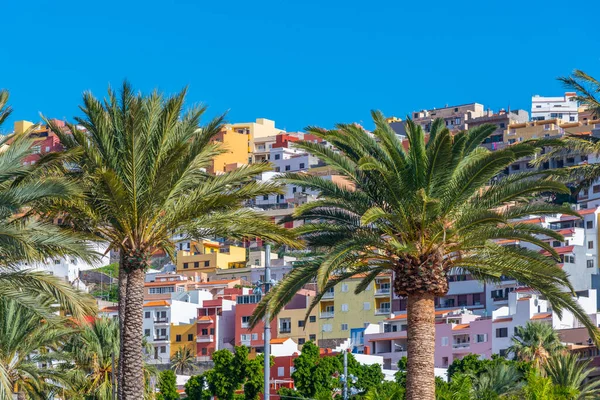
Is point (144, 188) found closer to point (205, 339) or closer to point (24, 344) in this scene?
point (24, 344)

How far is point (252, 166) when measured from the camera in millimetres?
32062

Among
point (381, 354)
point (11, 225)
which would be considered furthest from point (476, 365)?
point (11, 225)

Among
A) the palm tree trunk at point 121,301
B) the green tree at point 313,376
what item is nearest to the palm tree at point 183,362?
the green tree at point 313,376

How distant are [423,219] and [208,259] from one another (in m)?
114

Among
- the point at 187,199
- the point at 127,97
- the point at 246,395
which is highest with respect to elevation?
the point at 127,97

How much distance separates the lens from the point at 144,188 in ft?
101

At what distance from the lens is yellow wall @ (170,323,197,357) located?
117 meters

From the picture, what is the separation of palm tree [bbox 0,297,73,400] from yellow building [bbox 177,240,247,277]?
94.4 m

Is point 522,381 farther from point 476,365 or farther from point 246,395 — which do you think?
point 246,395

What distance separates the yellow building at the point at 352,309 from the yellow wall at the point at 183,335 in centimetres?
1135

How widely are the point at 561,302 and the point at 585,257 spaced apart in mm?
77570

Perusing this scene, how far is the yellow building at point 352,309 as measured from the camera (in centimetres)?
11169

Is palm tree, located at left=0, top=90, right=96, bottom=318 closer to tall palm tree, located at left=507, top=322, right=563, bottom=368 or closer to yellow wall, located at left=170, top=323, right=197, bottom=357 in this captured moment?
tall palm tree, located at left=507, top=322, right=563, bottom=368

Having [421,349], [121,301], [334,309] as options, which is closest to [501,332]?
[334,309]
